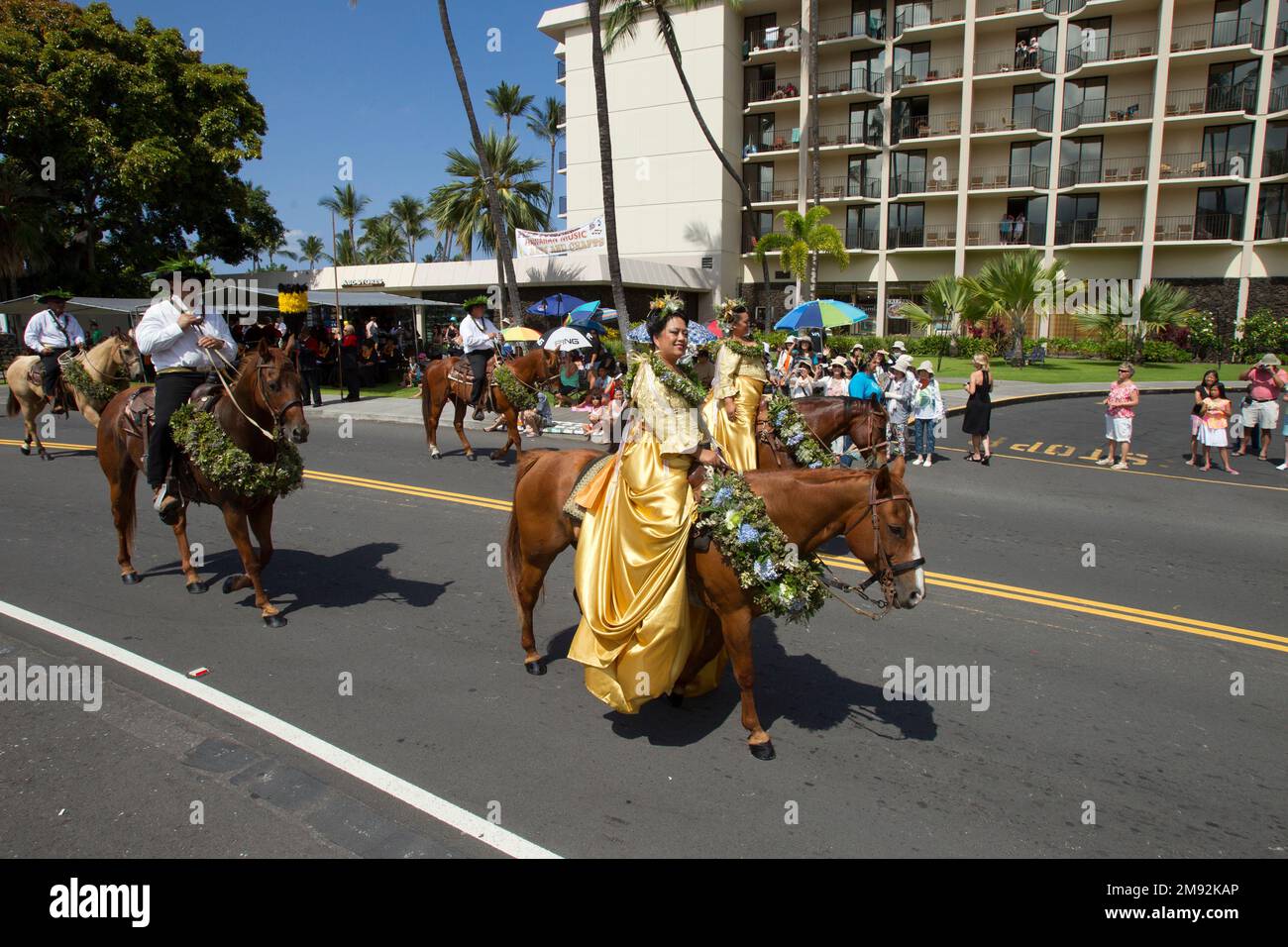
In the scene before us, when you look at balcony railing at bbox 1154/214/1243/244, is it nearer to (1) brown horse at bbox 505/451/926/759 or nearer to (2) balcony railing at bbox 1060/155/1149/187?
(2) balcony railing at bbox 1060/155/1149/187

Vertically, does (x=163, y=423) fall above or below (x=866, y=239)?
below

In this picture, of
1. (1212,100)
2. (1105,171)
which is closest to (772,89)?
(1105,171)

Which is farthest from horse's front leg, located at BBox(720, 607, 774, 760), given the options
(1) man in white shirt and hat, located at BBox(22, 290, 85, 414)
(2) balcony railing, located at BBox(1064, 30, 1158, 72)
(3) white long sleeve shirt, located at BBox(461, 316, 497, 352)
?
(2) balcony railing, located at BBox(1064, 30, 1158, 72)

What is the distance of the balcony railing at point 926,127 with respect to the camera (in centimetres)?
4425

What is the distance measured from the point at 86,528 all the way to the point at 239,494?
4376 millimetres

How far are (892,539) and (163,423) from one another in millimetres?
6131

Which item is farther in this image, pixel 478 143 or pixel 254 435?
pixel 478 143

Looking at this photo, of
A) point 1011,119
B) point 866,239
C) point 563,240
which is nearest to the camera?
point 563,240

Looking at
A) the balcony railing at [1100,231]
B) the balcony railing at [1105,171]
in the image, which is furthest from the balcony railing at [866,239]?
the balcony railing at [1105,171]

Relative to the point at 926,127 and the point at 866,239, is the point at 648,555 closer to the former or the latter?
the point at 866,239

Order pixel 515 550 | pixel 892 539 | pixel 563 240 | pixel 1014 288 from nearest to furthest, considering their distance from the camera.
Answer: pixel 892 539 < pixel 515 550 < pixel 563 240 < pixel 1014 288

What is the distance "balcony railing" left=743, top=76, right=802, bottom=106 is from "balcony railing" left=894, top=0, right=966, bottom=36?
6088 mm

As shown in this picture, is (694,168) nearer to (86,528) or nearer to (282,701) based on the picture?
(86,528)

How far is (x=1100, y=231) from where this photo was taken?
1687 inches
